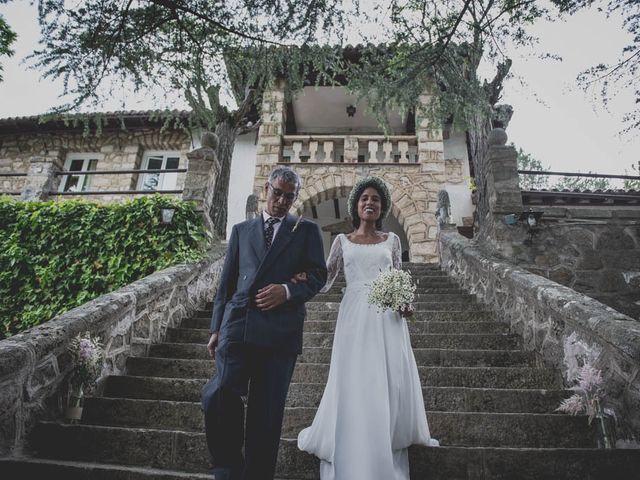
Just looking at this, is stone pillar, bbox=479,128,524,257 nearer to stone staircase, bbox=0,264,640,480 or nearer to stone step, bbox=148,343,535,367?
stone staircase, bbox=0,264,640,480

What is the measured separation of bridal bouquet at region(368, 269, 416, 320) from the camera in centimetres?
228

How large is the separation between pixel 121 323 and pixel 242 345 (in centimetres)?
212

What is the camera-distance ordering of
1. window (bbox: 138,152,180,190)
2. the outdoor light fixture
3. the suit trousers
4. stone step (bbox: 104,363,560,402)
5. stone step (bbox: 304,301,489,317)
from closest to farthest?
the suit trousers
stone step (bbox: 104,363,560,402)
stone step (bbox: 304,301,489,317)
the outdoor light fixture
window (bbox: 138,152,180,190)

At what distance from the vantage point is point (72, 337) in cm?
278

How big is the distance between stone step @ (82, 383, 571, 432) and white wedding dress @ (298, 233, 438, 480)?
24.6 inches

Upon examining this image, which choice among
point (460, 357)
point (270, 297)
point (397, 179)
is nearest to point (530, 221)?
point (460, 357)

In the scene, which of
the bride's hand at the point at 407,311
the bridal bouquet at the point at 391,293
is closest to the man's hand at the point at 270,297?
the bridal bouquet at the point at 391,293

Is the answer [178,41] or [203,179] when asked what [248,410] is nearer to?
[178,41]

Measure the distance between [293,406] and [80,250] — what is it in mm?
4345

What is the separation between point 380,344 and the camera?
2287 mm

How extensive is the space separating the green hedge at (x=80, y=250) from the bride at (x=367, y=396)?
318 centimetres

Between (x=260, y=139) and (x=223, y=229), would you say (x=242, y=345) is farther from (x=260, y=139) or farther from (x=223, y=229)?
(x=260, y=139)

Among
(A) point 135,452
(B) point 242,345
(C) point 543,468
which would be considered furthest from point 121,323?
(C) point 543,468

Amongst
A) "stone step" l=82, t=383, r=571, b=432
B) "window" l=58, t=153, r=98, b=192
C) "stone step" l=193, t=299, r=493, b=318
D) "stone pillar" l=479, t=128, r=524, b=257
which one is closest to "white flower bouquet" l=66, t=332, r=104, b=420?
"stone step" l=82, t=383, r=571, b=432
